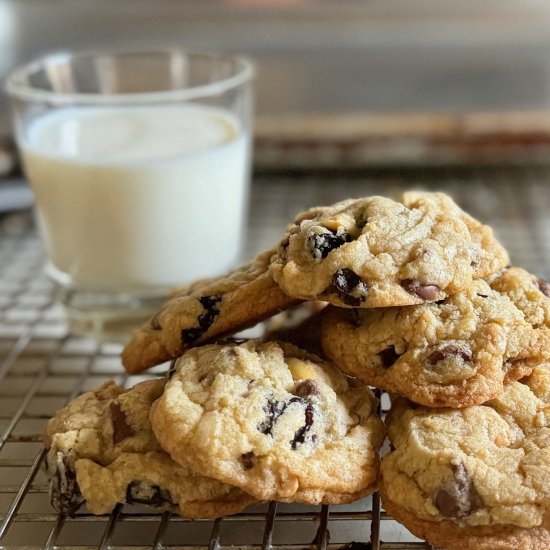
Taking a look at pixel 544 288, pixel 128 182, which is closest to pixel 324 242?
pixel 544 288

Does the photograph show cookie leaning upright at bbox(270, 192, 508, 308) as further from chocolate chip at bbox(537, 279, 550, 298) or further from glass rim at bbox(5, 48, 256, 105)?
glass rim at bbox(5, 48, 256, 105)

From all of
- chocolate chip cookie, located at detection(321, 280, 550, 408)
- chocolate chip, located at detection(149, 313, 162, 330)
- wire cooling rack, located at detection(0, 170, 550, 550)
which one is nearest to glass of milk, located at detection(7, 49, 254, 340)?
wire cooling rack, located at detection(0, 170, 550, 550)

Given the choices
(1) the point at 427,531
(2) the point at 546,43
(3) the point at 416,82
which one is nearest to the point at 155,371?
(1) the point at 427,531

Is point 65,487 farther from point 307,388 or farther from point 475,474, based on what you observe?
point 475,474

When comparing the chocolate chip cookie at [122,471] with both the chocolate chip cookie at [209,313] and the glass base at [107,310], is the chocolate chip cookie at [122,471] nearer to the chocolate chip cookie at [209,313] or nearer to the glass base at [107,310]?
the chocolate chip cookie at [209,313]

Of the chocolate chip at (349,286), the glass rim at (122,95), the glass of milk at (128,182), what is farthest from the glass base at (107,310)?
the chocolate chip at (349,286)

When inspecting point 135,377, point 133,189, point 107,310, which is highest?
point 133,189

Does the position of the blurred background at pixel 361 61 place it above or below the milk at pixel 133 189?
below
